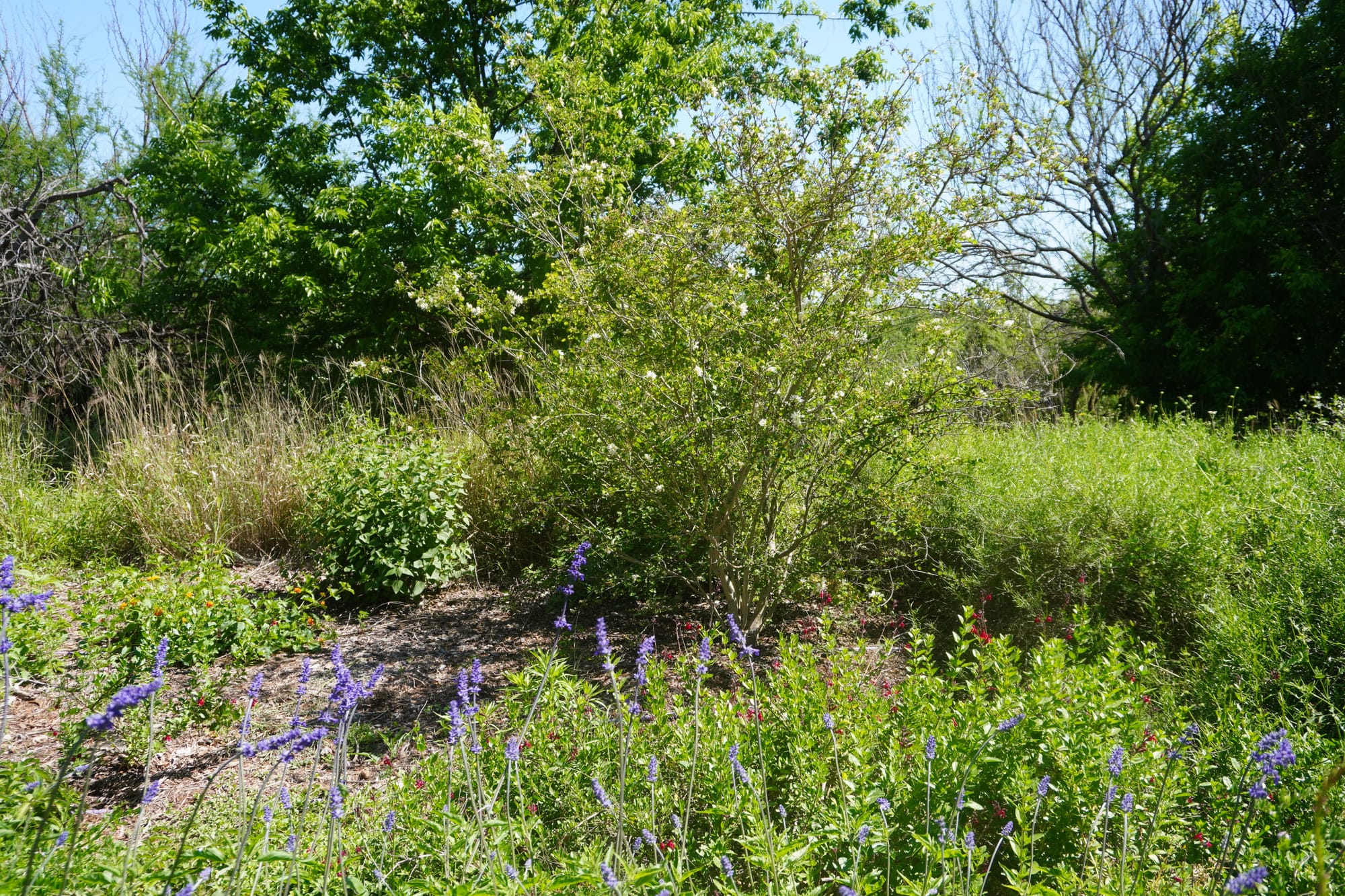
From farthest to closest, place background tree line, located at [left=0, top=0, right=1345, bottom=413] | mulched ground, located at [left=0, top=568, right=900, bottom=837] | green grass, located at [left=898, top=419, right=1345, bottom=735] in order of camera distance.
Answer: background tree line, located at [left=0, top=0, right=1345, bottom=413]
mulched ground, located at [left=0, top=568, right=900, bottom=837]
green grass, located at [left=898, top=419, right=1345, bottom=735]

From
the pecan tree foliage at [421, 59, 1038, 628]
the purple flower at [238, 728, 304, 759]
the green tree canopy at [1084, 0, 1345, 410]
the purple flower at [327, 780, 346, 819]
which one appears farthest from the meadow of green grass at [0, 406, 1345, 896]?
the green tree canopy at [1084, 0, 1345, 410]

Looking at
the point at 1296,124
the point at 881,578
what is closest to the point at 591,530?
the point at 881,578

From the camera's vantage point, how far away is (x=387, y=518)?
486cm

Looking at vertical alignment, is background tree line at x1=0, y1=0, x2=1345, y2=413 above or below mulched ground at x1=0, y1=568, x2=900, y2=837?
above

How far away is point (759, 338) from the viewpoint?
147 inches

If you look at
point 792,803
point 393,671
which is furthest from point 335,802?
point 393,671

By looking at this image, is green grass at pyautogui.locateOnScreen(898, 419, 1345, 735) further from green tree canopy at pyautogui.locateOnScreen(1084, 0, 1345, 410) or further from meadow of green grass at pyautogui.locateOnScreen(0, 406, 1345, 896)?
green tree canopy at pyautogui.locateOnScreen(1084, 0, 1345, 410)

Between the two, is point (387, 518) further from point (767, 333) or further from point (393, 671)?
point (767, 333)

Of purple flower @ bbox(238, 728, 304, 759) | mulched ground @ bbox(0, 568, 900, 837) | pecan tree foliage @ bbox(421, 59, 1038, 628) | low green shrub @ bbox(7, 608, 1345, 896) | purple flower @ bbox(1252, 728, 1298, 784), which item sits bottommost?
mulched ground @ bbox(0, 568, 900, 837)

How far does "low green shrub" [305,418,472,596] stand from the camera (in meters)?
4.84

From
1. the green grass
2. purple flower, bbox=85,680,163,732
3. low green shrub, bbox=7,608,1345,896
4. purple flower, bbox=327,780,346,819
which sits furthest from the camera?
the green grass

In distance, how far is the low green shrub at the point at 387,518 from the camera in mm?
4836

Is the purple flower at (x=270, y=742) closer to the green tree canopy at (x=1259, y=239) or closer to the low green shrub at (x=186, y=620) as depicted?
the low green shrub at (x=186, y=620)

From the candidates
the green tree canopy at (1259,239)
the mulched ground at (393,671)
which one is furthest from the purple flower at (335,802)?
the green tree canopy at (1259,239)
